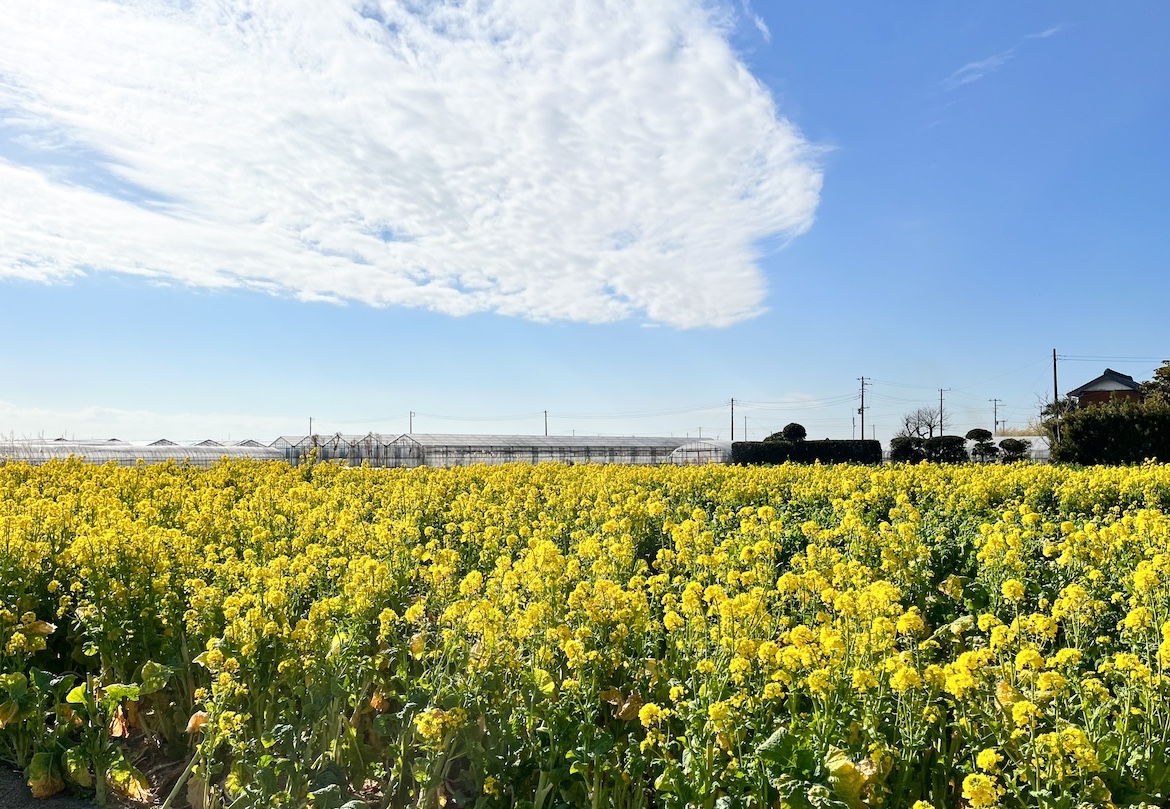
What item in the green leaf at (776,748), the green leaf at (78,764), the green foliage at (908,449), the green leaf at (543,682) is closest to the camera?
the green leaf at (776,748)

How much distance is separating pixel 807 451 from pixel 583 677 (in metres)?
34.7

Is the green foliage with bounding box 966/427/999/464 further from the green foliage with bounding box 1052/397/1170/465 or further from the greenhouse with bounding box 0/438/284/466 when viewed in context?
the greenhouse with bounding box 0/438/284/466

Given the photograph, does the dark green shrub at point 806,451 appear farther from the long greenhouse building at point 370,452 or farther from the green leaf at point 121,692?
the green leaf at point 121,692

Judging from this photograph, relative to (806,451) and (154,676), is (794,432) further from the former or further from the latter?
(154,676)

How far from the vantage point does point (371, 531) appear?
18.7ft

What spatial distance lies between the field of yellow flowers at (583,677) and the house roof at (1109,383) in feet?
196

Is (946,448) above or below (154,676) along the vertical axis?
above

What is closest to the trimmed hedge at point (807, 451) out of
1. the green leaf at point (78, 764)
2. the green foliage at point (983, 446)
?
the green foliage at point (983, 446)

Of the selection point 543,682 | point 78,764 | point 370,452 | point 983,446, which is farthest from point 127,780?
point 983,446

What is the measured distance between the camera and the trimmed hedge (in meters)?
34.8

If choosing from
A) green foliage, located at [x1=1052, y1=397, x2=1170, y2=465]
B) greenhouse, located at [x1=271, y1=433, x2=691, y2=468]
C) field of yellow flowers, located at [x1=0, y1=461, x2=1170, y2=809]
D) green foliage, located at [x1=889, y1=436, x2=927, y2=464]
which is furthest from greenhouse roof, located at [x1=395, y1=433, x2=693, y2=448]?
field of yellow flowers, located at [x1=0, y1=461, x2=1170, y2=809]

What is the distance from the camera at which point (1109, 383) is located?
55594mm

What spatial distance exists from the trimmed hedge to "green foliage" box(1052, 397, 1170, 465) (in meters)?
10.8

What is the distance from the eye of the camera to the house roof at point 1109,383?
2168 inches
